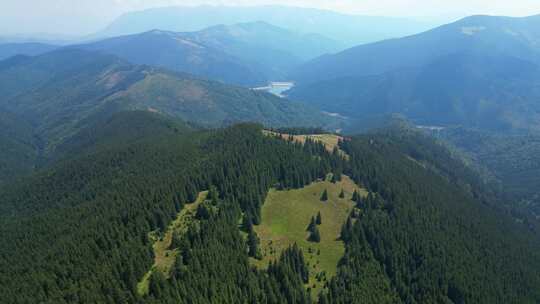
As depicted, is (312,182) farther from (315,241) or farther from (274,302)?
(274,302)

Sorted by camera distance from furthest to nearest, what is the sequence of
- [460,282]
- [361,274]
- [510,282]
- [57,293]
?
1. [510,282]
2. [460,282]
3. [361,274]
4. [57,293]

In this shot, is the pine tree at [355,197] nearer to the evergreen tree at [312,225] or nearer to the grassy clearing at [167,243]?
the evergreen tree at [312,225]

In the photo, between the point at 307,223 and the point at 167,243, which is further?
the point at 307,223

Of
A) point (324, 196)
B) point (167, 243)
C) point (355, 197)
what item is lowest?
point (355, 197)

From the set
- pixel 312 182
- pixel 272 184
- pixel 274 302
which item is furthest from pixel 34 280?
pixel 312 182

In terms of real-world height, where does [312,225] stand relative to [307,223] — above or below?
above

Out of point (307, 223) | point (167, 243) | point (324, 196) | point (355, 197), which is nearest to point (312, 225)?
point (307, 223)

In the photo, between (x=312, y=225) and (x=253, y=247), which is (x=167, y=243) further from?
(x=312, y=225)

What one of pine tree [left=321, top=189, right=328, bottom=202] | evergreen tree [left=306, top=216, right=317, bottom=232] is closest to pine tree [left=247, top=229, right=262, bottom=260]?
evergreen tree [left=306, top=216, right=317, bottom=232]
